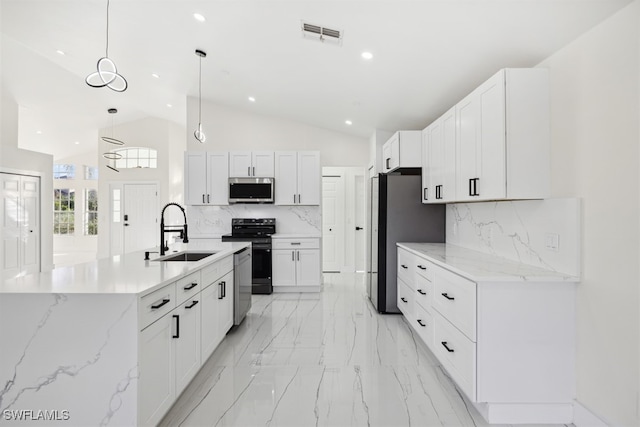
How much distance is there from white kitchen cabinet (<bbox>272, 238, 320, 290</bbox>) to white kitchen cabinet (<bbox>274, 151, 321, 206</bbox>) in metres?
0.66

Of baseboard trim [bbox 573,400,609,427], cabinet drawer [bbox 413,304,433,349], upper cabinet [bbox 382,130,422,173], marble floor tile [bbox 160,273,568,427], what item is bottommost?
marble floor tile [bbox 160,273,568,427]

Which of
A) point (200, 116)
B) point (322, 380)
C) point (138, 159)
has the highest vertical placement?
point (200, 116)

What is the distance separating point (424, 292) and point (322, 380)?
3.64 ft

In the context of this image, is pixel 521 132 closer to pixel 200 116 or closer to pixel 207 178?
pixel 207 178

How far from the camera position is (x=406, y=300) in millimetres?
3645

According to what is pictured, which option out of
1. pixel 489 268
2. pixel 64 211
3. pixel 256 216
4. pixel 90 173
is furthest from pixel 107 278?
pixel 64 211

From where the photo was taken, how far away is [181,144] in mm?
8680

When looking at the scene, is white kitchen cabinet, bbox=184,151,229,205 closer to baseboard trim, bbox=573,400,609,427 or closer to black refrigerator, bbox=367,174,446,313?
black refrigerator, bbox=367,174,446,313

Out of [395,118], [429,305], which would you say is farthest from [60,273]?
[395,118]

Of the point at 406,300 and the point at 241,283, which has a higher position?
the point at 241,283

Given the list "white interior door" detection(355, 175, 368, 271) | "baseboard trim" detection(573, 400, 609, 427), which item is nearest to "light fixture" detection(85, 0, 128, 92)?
"baseboard trim" detection(573, 400, 609, 427)

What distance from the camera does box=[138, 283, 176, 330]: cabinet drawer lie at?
1671mm

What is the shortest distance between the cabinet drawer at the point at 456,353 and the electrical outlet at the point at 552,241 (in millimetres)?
784

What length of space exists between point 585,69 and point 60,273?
10.5 ft
